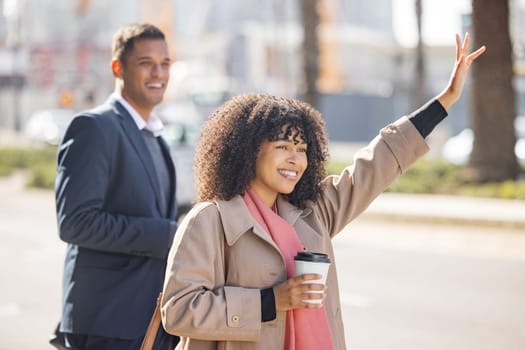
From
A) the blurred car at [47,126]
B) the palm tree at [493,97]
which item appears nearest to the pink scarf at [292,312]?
the palm tree at [493,97]

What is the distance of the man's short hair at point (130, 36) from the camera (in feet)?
13.0

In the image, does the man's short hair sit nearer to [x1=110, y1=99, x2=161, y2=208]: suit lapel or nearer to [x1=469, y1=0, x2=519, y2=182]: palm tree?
[x1=110, y1=99, x2=161, y2=208]: suit lapel

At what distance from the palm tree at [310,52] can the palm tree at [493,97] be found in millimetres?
4583

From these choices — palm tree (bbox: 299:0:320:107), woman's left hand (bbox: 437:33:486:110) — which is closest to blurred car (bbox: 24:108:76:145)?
palm tree (bbox: 299:0:320:107)

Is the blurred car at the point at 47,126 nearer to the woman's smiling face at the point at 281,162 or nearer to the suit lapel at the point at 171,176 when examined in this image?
the suit lapel at the point at 171,176

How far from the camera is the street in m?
7.36

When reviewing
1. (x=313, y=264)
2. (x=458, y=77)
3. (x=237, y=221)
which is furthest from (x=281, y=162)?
(x=458, y=77)

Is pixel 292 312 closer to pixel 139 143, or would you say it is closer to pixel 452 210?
pixel 139 143

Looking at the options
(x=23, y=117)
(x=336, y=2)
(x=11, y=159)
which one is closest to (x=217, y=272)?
(x=11, y=159)

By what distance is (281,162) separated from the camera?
116 inches

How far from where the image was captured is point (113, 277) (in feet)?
12.0

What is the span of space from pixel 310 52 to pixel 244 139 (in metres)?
17.9

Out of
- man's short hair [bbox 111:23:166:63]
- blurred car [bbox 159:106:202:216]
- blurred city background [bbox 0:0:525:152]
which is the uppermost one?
blurred city background [bbox 0:0:525:152]

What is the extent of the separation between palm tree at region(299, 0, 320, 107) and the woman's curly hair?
57.4 ft
